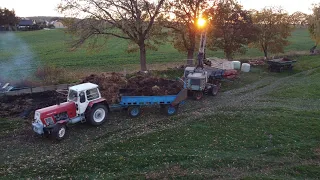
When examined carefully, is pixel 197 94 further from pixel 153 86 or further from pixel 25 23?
pixel 25 23

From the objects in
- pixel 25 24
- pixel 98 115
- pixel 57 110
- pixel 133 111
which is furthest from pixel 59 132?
pixel 25 24

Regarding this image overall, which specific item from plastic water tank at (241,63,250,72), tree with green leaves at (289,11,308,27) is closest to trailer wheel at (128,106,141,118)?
plastic water tank at (241,63,250,72)

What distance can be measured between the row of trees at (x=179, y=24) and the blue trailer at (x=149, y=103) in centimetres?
796

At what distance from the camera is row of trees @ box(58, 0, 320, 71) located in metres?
20.6

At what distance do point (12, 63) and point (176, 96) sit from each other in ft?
72.0

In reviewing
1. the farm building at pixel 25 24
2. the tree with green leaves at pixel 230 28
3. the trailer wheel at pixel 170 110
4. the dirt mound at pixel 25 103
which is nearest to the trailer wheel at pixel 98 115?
the dirt mound at pixel 25 103

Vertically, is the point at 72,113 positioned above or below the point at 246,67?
below

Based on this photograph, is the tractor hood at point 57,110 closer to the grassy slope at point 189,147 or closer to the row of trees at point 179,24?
the grassy slope at point 189,147

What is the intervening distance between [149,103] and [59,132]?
5.02 meters

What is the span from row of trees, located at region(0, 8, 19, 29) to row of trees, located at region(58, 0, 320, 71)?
2196 inches

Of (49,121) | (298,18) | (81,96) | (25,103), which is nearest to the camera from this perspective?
(49,121)

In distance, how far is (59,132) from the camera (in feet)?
38.9

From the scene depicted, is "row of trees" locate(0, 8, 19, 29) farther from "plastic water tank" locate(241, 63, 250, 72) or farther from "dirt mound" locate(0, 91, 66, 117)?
"plastic water tank" locate(241, 63, 250, 72)

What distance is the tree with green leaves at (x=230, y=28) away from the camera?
2586cm
